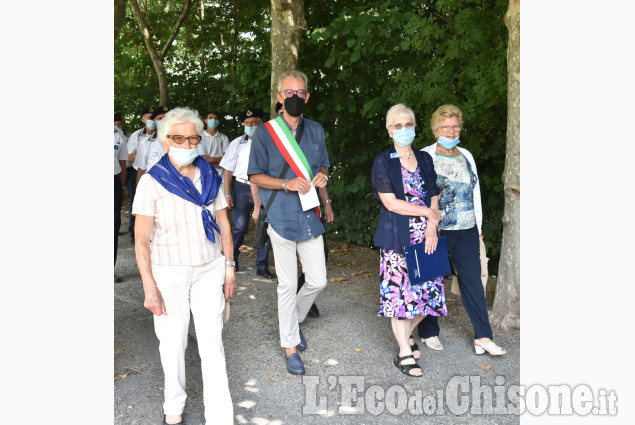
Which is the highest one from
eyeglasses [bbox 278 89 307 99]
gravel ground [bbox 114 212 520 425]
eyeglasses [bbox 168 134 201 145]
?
eyeglasses [bbox 278 89 307 99]

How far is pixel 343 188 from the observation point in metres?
10.7

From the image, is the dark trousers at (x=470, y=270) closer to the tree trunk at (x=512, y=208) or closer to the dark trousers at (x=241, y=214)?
the tree trunk at (x=512, y=208)

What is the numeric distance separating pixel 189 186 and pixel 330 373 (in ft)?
6.68

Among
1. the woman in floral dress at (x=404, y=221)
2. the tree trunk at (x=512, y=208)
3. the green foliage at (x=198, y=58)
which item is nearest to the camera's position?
the woman in floral dress at (x=404, y=221)

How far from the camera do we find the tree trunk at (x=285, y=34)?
8.21 m

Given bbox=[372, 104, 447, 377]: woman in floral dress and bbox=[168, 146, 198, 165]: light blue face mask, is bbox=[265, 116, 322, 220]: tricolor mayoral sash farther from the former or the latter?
bbox=[168, 146, 198, 165]: light blue face mask

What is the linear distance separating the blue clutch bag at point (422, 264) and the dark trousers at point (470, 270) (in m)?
0.41

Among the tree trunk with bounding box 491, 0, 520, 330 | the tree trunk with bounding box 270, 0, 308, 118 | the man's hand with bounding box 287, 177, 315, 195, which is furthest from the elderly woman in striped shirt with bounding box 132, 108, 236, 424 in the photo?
the tree trunk with bounding box 270, 0, 308, 118

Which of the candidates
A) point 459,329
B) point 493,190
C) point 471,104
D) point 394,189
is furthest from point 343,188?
A: point 394,189

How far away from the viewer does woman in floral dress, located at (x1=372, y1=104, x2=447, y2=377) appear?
504 centimetres

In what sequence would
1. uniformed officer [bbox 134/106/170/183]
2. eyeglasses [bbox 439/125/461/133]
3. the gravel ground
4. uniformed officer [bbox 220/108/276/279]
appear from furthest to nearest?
1. uniformed officer [bbox 134/106/170/183]
2. uniformed officer [bbox 220/108/276/279]
3. eyeglasses [bbox 439/125/461/133]
4. the gravel ground

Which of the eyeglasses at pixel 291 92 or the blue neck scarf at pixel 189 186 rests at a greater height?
the eyeglasses at pixel 291 92

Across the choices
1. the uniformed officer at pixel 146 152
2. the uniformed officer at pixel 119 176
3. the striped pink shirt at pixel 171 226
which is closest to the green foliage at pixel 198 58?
the uniformed officer at pixel 146 152
